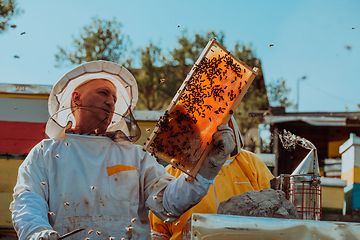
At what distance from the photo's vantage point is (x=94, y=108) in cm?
279

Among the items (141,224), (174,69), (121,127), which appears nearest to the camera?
(141,224)

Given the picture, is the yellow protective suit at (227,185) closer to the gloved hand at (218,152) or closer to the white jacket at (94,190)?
the white jacket at (94,190)

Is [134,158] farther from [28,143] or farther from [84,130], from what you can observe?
[28,143]

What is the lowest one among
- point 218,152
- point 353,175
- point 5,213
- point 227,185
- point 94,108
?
point 5,213

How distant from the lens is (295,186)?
2.78 m

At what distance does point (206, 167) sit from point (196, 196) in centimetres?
22

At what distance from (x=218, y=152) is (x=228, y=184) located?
91cm

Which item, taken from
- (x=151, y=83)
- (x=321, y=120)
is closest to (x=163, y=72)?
(x=151, y=83)

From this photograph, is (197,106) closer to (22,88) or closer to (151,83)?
(22,88)

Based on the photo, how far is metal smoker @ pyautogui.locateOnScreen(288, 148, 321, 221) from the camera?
8.93 feet

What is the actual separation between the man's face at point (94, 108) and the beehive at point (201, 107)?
705 millimetres

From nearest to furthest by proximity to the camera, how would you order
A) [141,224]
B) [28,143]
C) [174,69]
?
[141,224], [28,143], [174,69]

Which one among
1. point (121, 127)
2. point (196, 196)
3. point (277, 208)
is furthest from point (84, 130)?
point (277, 208)

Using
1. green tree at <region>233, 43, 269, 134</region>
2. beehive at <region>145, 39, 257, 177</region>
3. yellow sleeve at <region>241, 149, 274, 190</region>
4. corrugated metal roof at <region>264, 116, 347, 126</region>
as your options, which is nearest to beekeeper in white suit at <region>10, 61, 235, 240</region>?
beehive at <region>145, 39, 257, 177</region>
